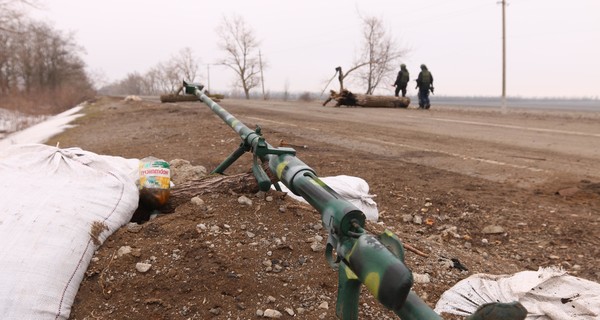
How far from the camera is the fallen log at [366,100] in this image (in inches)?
611

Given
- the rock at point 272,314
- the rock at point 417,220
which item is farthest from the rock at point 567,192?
the rock at point 272,314

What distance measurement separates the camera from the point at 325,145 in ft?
20.7

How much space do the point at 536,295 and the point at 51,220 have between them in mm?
2088

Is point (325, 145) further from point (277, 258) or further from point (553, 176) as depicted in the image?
point (277, 258)

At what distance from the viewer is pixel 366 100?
612 inches

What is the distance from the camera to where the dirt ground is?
1833 millimetres

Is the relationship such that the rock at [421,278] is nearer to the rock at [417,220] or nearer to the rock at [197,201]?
the rock at [197,201]

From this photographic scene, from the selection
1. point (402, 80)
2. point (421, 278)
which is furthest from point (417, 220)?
point (402, 80)

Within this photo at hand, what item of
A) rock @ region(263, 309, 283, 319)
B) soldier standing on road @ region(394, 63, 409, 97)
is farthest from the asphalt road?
soldier standing on road @ region(394, 63, 409, 97)

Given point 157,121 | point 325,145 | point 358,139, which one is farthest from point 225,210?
point 157,121

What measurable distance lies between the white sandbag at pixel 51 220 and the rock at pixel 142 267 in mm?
222

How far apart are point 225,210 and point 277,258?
0.47 meters

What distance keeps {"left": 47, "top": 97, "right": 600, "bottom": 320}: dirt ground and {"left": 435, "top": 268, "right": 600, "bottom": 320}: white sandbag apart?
13 centimetres

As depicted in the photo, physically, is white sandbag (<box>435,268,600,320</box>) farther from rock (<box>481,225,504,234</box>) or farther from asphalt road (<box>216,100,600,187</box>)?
asphalt road (<box>216,100,600,187</box>)
